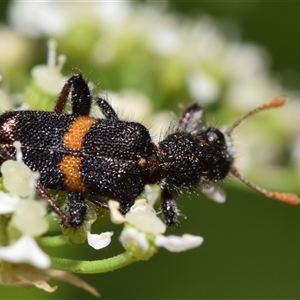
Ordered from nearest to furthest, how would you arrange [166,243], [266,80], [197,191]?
[166,243], [197,191], [266,80]

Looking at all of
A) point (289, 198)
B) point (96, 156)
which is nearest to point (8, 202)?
point (96, 156)

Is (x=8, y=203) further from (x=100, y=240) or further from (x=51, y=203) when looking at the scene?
(x=100, y=240)

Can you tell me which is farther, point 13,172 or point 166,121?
point 166,121

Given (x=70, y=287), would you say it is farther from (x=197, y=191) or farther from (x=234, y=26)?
(x=234, y=26)

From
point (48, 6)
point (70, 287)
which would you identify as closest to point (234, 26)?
point (48, 6)

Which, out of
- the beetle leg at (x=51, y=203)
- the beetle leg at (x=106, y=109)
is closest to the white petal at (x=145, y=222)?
the beetle leg at (x=51, y=203)

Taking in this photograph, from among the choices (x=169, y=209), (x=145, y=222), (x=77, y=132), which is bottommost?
(x=145, y=222)

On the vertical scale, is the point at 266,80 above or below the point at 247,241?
above
